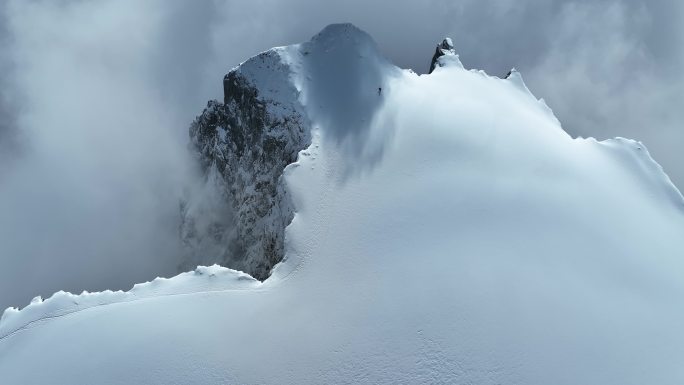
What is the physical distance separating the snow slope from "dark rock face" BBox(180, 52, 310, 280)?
6616 millimetres

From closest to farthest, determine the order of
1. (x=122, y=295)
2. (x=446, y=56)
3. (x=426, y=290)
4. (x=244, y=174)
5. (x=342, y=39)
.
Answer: (x=426, y=290)
(x=122, y=295)
(x=342, y=39)
(x=446, y=56)
(x=244, y=174)

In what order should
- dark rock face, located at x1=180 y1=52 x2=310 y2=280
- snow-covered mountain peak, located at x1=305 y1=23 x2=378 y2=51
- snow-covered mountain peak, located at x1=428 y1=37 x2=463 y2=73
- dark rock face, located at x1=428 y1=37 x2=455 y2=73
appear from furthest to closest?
dark rock face, located at x1=428 y1=37 x2=455 y2=73 < snow-covered mountain peak, located at x1=428 y1=37 x2=463 y2=73 < snow-covered mountain peak, located at x1=305 y1=23 x2=378 y2=51 < dark rock face, located at x1=180 y1=52 x2=310 y2=280

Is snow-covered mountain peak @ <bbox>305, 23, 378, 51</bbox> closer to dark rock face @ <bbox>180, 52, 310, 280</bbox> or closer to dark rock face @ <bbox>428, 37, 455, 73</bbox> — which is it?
dark rock face @ <bbox>180, 52, 310, 280</bbox>

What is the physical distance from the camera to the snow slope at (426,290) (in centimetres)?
2783

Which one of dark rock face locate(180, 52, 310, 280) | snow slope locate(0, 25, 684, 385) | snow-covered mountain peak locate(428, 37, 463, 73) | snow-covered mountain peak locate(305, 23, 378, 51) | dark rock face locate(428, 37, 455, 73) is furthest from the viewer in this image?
dark rock face locate(428, 37, 455, 73)

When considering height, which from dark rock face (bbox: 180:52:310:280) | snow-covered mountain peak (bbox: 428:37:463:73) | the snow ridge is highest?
snow-covered mountain peak (bbox: 428:37:463:73)

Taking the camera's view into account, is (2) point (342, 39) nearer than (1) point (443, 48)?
Yes

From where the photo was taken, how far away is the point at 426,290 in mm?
30156

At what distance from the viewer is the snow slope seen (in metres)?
27.8

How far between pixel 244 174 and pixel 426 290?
31648mm

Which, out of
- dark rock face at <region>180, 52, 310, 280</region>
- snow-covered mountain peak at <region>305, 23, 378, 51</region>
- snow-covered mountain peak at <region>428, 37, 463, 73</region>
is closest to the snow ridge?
dark rock face at <region>180, 52, 310, 280</region>

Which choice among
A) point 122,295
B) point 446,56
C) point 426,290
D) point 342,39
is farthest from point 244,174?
point 426,290

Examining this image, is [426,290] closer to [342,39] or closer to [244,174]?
[342,39]

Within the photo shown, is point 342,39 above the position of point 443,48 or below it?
below
